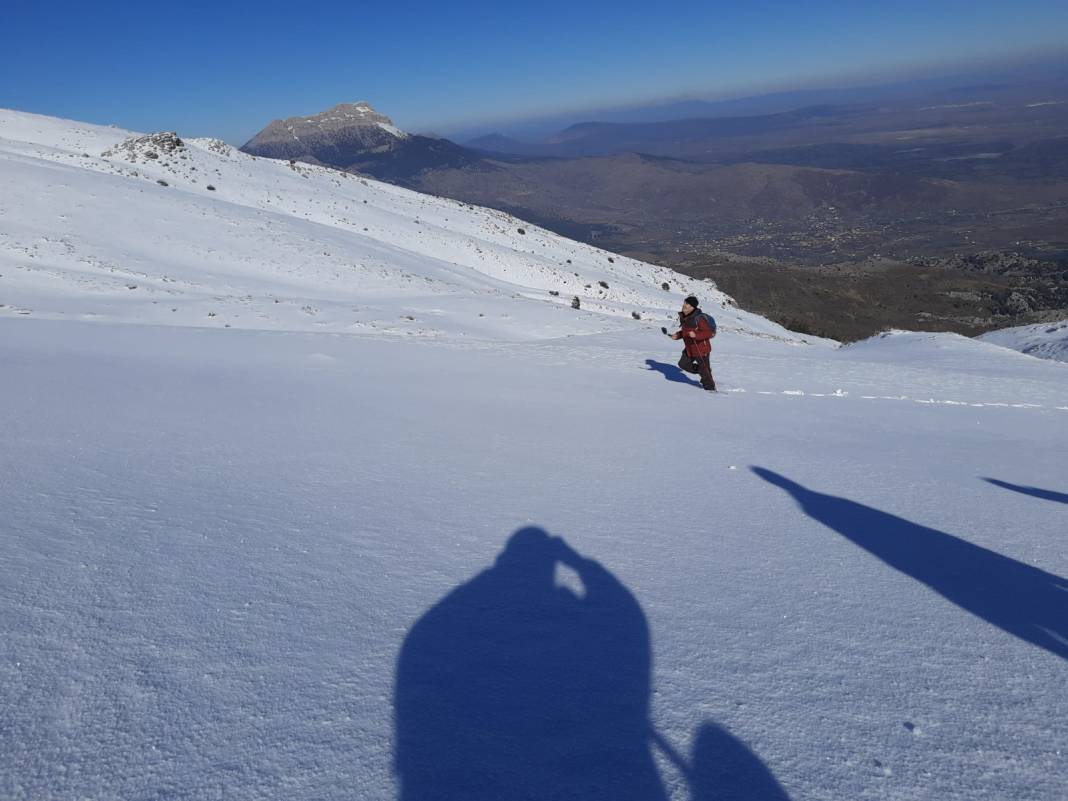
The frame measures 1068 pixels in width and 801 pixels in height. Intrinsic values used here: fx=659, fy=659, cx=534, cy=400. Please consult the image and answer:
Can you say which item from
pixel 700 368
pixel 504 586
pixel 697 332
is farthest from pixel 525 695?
pixel 700 368

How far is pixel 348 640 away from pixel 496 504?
2.37 metres

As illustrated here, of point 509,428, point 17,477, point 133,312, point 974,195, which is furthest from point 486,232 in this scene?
point 974,195

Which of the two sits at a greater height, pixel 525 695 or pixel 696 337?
pixel 696 337

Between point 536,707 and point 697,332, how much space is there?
30.1 ft

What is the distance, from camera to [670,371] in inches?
525

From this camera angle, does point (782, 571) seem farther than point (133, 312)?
No

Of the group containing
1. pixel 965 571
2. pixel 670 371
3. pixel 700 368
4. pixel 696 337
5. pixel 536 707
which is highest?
pixel 696 337

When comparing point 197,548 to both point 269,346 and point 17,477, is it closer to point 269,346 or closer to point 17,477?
point 17,477

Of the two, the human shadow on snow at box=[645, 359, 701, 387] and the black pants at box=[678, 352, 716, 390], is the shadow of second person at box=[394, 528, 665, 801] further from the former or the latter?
the human shadow on snow at box=[645, 359, 701, 387]

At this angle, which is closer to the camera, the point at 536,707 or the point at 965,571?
the point at 536,707

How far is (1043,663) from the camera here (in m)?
3.65

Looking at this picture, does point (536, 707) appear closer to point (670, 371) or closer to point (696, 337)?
point (696, 337)

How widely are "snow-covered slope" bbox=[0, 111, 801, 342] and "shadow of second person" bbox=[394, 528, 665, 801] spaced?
12469 millimetres

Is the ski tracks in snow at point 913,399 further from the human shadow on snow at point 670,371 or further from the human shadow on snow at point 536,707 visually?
the human shadow on snow at point 536,707
